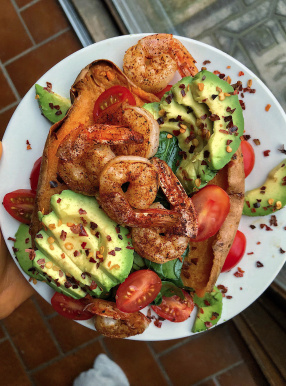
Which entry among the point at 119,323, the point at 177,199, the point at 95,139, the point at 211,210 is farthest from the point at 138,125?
the point at 119,323

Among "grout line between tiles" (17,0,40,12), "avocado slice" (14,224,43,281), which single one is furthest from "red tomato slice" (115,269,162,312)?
"grout line between tiles" (17,0,40,12)

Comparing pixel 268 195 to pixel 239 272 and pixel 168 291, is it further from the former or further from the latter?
pixel 168 291

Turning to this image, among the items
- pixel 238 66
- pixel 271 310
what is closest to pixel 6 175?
pixel 238 66

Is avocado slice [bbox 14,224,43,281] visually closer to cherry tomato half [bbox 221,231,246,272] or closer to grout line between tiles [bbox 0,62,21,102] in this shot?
cherry tomato half [bbox 221,231,246,272]

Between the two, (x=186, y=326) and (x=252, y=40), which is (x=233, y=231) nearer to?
(x=186, y=326)

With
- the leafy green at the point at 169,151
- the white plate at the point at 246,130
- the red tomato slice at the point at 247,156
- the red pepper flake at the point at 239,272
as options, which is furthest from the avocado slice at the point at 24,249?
the red tomato slice at the point at 247,156
